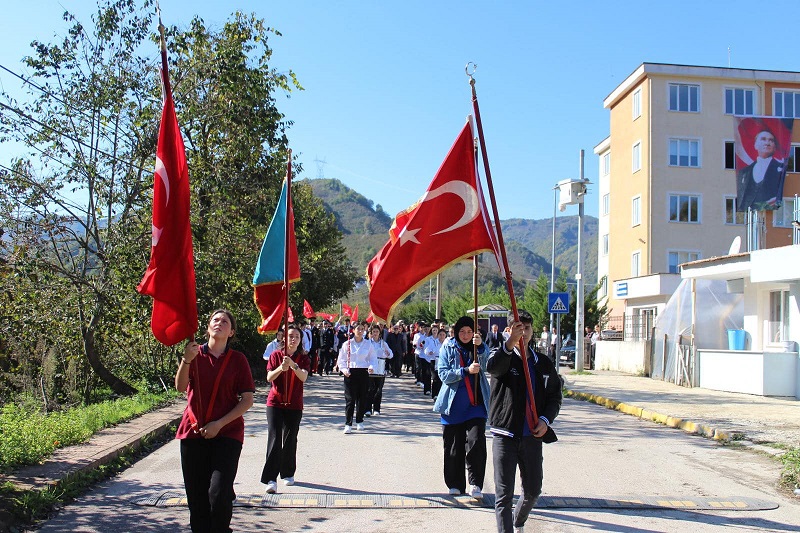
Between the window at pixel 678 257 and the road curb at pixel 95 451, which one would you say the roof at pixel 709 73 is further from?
the road curb at pixel 95 451

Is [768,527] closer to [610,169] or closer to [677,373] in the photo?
[677,373]

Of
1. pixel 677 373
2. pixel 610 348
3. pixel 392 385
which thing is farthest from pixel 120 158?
pixel 610 348

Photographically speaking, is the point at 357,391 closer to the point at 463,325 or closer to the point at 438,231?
the point at 463,325

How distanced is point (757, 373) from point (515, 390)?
15966 mm

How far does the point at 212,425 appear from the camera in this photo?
5.39m

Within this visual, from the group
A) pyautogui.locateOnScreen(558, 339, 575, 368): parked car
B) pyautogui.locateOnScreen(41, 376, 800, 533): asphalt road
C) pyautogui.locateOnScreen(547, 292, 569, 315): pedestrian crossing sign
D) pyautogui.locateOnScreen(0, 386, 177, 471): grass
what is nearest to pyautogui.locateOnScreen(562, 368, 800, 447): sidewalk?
pyautogui.locateOnScreen(41, 376, 800, 533): asphalt road

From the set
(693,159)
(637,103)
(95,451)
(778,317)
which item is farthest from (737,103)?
(95,451)

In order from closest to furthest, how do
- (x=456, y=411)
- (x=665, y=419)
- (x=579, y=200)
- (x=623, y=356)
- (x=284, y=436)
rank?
(x=456, y=411) < (x=284, y=436) < (x=665, y=419) < (x=579, y=200) < (x=623, y=356)

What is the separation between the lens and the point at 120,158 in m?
17.2

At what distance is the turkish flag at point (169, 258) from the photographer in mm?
5648

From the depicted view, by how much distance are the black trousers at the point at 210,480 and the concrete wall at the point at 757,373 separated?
17.6 metres

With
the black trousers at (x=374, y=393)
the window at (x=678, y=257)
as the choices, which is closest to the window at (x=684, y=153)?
the window at (x=678, y=257)

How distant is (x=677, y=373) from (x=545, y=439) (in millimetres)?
18886

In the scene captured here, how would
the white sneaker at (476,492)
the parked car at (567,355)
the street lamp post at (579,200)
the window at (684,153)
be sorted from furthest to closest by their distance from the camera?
the window at (684,153) → the parked car at (567,355) → the street lamp post at (579,200) → the white sneaker at (476,492)
